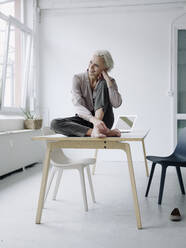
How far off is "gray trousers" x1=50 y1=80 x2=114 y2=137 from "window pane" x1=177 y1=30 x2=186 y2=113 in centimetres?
332

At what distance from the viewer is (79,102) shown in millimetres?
2754

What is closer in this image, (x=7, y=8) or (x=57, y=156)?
(x=57, y=156)

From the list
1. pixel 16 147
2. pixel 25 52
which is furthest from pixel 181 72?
pixel 16 147

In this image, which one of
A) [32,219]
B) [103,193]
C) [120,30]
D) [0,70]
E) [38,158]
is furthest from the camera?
[120,30]

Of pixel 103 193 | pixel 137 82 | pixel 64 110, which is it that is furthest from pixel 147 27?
pixel 103 193

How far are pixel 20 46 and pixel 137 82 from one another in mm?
2118

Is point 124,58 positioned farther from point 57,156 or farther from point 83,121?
point 83,121

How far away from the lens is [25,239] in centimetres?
221

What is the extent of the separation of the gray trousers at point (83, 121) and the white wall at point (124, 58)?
3.32 m

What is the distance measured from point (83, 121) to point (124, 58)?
3515mm

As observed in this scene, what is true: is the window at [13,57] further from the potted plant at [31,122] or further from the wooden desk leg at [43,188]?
the wooden desk leg at [43,188]

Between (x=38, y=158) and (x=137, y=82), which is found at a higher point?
(x=137, y=82)

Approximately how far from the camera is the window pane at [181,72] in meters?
5.82

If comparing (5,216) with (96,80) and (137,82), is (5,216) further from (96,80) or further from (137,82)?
(137,82)
